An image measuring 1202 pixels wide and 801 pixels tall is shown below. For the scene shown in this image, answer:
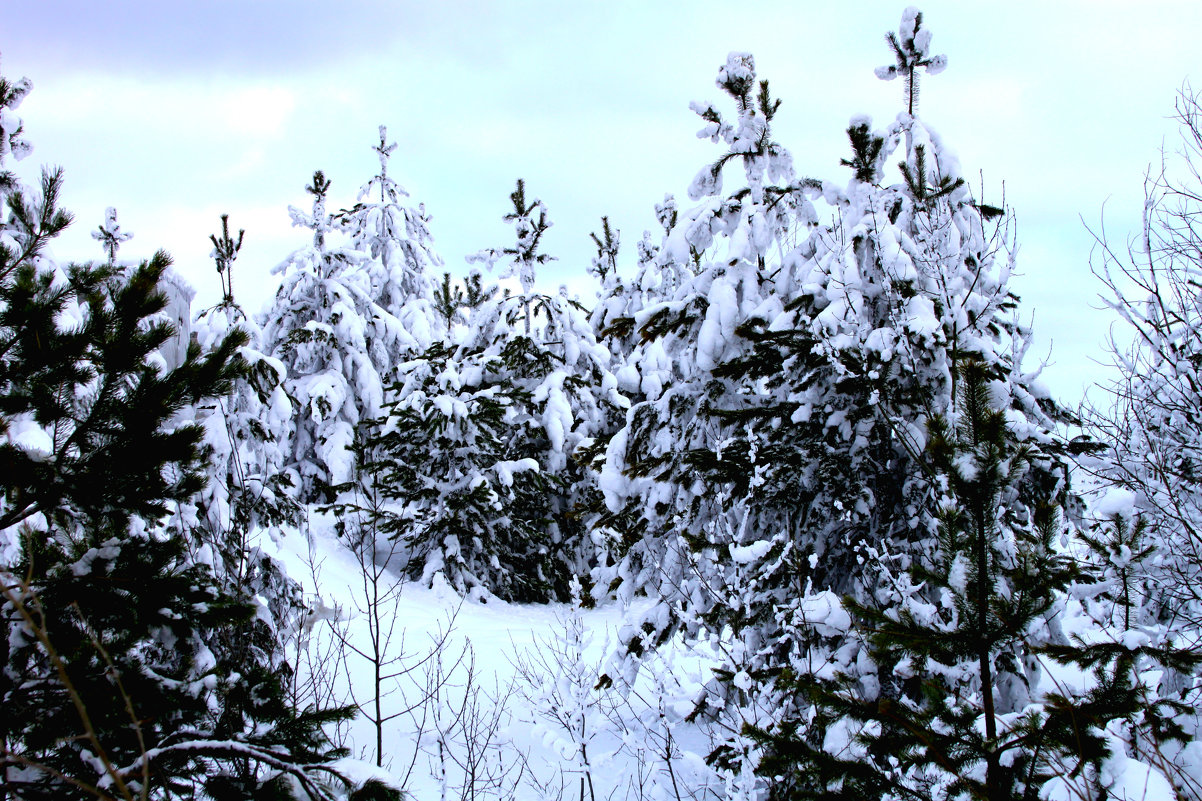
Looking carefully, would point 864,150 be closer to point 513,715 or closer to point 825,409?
point 825,409

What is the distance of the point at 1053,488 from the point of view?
5871 millimetres

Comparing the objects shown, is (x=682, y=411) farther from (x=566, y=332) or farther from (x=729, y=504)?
(x=566, y=332)

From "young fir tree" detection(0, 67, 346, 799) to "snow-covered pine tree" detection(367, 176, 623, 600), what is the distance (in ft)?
32.1

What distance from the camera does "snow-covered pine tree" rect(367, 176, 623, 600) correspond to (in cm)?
1342

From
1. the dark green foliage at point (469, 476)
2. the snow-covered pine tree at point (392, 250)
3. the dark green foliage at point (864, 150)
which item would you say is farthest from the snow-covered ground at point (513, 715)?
the snow-covered pine tree at point (392, 250)

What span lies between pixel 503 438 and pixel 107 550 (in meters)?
12.1

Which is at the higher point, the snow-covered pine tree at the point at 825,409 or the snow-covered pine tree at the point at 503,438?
the snow-covered pine tree at the point at 503,438

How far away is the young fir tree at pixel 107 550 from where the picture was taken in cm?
265

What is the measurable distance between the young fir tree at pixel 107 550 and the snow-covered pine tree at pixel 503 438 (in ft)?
32.1

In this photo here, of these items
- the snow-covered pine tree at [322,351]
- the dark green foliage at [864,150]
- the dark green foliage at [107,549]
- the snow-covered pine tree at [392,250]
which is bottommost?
the dark green foliage at [107,549]

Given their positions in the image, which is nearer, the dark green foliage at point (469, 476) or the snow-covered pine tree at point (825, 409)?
the snow-covered pine tree at point (825, 409)

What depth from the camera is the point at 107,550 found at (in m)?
2.89

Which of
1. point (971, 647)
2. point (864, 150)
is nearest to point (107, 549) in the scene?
point (971, 647)

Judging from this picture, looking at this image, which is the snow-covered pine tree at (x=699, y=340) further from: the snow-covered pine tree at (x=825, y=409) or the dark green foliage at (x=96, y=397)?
the dark green foliage at (x=96, y=397)
